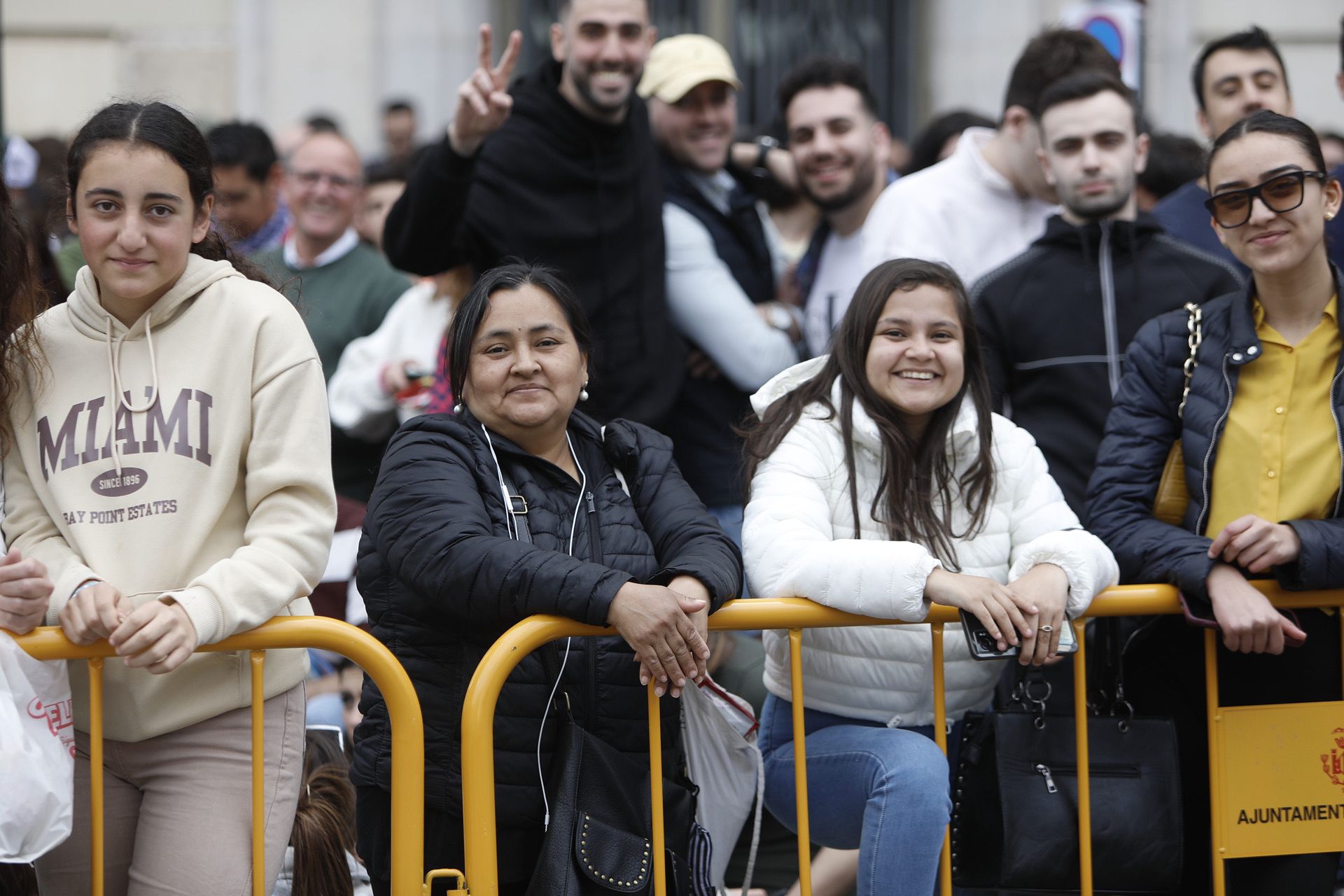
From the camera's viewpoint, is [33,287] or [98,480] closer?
[98,480]

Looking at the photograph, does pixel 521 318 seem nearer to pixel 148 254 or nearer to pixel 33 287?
pixel 148 254

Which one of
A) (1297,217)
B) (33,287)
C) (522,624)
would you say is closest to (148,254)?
(33,287)

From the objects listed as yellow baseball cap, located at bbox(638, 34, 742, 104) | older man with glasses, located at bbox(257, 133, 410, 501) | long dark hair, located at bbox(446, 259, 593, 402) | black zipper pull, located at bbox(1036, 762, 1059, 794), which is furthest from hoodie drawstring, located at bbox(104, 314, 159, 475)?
older man with glasses, located at bbox(257, 133, 410, 501)

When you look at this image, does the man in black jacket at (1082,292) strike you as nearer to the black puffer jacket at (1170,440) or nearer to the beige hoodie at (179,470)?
the black puffer jacket at (1170,440)

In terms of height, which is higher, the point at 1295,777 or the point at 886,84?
the point at 886,84

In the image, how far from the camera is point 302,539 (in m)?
3.11

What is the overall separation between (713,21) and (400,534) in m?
9.06

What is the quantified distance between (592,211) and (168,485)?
6.76ft

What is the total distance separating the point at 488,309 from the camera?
138 inches

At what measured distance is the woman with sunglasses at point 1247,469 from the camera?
3479mm

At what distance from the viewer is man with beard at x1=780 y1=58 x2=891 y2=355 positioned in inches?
208

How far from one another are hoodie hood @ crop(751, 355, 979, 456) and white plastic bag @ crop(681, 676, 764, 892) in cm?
71

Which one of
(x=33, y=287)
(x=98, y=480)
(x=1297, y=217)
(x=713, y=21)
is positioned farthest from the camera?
(x=713, y=21)

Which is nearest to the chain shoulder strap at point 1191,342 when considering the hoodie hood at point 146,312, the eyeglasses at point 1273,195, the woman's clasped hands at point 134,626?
the eyeglasses at point 1273,195
